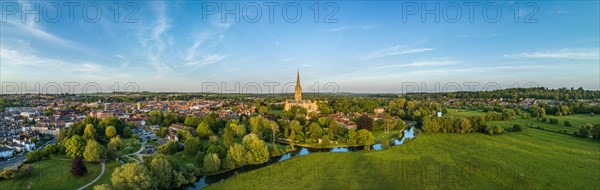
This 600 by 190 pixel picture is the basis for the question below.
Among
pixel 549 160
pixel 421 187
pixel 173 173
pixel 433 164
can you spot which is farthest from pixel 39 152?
pixel 549 160

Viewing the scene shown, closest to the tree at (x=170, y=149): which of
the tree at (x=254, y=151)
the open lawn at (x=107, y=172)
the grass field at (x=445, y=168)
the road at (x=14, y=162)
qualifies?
the open lawn at (x=107, y=172)

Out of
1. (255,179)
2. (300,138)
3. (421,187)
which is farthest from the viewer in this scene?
(300,138)

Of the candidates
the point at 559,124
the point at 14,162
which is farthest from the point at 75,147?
the point at 559,124

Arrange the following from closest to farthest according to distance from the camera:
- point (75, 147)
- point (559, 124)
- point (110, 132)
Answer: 1. point (75, 147)
2. point (110, 132)
3. point (559, 124)

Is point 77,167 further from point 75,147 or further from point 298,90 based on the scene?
point 298,90

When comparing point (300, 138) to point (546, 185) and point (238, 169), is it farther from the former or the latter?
point (546, 185)

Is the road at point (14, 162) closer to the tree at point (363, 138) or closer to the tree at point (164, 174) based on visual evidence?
the tree at point (164, 174)

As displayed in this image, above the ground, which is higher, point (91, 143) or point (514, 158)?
point (91, 143)
